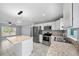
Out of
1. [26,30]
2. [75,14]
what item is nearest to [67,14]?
[75,14]

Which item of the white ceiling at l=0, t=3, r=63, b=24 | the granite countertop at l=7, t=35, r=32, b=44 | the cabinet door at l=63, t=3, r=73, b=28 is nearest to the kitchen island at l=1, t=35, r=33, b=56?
the granite countertop at l=7, t=35, r=32, b=44

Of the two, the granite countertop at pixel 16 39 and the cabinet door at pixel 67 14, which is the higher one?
the cabinet door at pixel 67 14

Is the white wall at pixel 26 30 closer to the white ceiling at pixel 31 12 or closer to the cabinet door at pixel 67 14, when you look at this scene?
the white ceiling at pixel 31 12

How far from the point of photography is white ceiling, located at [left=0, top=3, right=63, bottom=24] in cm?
107

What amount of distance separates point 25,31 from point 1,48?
419 mm

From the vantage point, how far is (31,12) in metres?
1.13

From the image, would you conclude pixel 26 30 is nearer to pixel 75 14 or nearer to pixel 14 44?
pixel 14 44

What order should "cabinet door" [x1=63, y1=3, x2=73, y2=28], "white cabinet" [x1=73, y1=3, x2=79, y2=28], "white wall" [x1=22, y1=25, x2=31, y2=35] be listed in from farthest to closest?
"white wall" [x1=22, y1=25, x2=31, y2=35], "cabinet door" [x1=63, y1=3, x2=73, y2=28], "white cabinet" [x1=73, y1=3, x2=79, y2=28]

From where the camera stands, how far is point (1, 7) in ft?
3.52

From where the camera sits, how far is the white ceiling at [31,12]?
1.07 meters

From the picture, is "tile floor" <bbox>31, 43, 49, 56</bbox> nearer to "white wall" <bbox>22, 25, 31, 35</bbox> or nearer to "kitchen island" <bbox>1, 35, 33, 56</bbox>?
"kitchen island" <bbox>1, 35, 33, 56</bbox>

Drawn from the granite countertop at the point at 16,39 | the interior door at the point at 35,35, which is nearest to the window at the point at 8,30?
the granite countertop at the point at 16,39

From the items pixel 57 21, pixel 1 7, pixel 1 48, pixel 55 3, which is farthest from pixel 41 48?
pixel 1 7

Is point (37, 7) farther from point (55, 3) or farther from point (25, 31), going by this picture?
point (25, 31)
